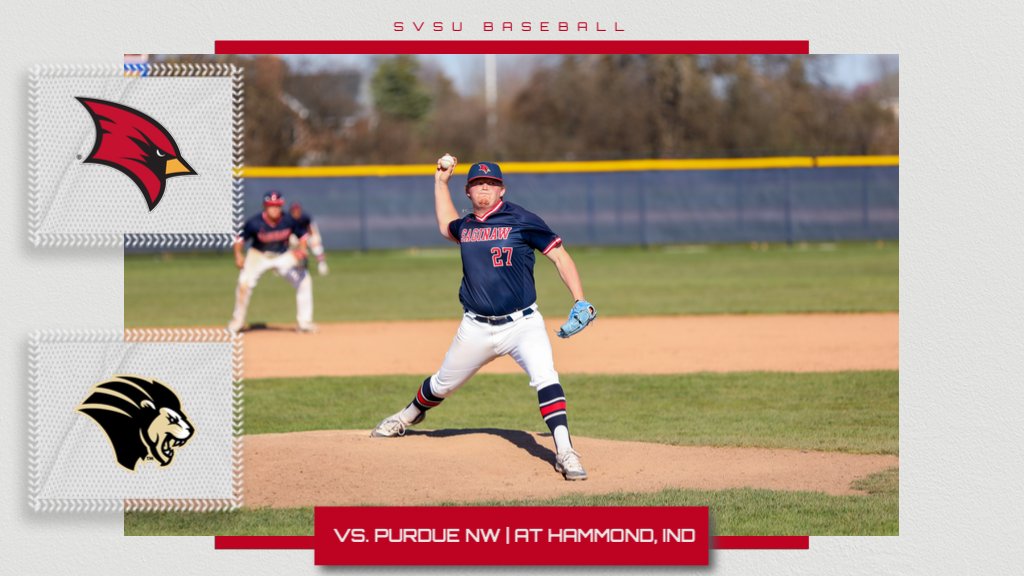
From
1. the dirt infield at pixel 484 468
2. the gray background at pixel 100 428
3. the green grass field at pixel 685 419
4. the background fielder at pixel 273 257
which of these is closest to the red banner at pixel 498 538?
the gray background at pixel 100 428

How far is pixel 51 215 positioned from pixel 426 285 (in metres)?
18.1

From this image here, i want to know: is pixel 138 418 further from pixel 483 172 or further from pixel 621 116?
pixel 621 116

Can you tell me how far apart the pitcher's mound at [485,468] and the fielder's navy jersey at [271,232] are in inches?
318

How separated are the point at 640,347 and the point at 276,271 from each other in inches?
210

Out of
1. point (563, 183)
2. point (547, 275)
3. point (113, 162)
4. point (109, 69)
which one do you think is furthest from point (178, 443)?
point (563, 183)

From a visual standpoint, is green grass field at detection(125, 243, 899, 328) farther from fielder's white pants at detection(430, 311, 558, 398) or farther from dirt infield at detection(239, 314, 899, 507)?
fielder's white pants at detection(430, 311, 558, 398)

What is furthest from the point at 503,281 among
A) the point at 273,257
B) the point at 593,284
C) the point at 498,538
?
the point at 593,284

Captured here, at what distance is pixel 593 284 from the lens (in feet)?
75.9

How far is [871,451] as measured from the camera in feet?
27.8

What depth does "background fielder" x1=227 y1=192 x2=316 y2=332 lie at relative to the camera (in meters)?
16.2

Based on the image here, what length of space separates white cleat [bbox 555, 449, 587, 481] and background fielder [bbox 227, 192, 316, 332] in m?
9.56

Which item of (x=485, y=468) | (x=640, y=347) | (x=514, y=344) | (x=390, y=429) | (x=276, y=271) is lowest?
(x=485, y=468)

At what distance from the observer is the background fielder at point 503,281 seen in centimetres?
715

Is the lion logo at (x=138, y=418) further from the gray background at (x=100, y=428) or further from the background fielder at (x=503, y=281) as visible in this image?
the background fielder at (x=503, y=281)
